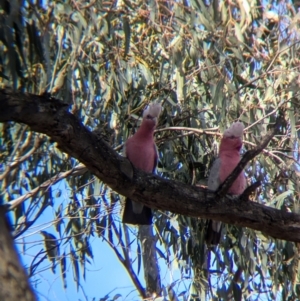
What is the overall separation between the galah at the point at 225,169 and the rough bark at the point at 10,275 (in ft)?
7.59

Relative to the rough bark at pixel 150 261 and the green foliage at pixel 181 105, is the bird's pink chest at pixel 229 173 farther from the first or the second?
the rough bark at pixel 150 261

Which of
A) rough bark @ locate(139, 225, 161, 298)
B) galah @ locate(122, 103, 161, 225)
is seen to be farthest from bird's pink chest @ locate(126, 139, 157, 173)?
rough bark @ locate(139, 225, 161, 298)

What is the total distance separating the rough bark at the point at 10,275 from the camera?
3.95ft

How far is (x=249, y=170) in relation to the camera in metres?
3.92

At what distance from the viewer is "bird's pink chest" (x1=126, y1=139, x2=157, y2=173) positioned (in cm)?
348

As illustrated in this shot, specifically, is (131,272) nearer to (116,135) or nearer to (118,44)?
(116,135)

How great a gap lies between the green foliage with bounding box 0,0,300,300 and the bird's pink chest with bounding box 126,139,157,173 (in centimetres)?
23

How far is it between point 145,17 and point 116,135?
0.71 m

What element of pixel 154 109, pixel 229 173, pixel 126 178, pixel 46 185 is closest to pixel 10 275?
pixel 126 178

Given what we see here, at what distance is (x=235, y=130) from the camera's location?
11.3 feet

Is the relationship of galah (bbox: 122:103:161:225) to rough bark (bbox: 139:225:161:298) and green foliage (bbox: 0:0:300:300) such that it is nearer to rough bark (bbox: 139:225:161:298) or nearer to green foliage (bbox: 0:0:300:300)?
green foliage (bbox: 0:0:300:300)

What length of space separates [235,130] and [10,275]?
233 centimetres

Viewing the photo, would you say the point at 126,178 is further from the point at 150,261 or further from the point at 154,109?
the point at 150,261

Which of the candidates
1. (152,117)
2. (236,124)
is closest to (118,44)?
(152,117)
